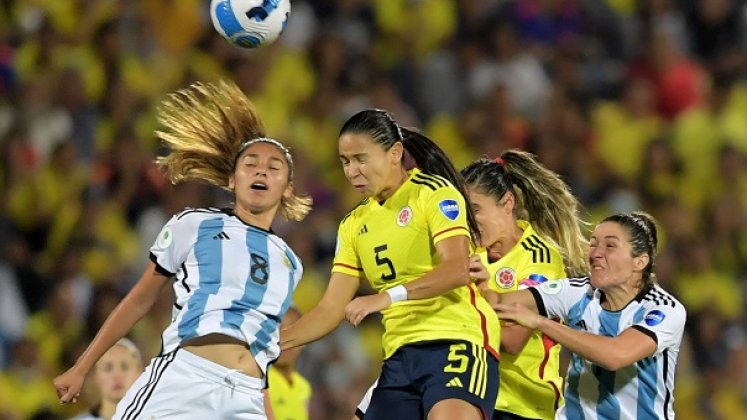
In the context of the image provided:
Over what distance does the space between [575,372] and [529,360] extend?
14.4 inches

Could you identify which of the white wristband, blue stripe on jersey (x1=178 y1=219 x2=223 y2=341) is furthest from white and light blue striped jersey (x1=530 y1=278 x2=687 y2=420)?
blue stripe on jersey (x1=178 y1=219 x2=223 y2=341)

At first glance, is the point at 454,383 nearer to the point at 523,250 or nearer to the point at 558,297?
the point at 558,297

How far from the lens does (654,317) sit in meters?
5.39

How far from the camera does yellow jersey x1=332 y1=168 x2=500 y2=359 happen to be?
548 centimetres

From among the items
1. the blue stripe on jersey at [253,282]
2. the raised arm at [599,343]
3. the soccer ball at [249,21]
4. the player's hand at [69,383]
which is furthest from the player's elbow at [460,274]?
the soccer ball at [249,21]

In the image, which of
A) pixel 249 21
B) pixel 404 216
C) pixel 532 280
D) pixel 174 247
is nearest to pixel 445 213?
pixel 404 216

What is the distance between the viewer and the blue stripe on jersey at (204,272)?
5191 mm

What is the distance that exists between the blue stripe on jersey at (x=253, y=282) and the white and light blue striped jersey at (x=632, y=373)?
1221 millimetres

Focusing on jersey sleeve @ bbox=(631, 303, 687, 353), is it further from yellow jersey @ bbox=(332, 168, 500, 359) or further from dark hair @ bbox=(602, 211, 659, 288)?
yellow jersey @ bbox=(332, 168, 500, 359)

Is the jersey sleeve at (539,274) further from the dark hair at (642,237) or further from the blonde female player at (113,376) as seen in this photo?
the blonde female player at (113,376)

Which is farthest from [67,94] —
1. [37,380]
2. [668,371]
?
[668,371]

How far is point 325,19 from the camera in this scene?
11.2 meters

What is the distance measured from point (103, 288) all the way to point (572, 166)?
3.79 m

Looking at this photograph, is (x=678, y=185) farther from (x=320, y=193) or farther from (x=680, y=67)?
(x=320, y=193)
